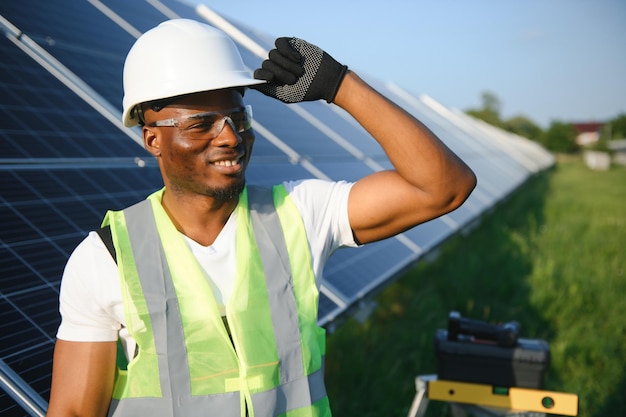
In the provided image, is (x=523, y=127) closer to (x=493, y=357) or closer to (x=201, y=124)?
(x=493, y=357)

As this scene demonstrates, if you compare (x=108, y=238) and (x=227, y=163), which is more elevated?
(x=227, y=163)

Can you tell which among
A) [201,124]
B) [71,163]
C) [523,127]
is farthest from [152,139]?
[523,127]

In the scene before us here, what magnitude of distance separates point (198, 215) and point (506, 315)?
5.58 metres

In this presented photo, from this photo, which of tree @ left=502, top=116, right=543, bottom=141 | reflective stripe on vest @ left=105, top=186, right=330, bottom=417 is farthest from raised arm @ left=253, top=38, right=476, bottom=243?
→ tree @ left=502, top=116, right=543, bottom=141

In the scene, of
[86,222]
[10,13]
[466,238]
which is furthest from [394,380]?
[466,238]

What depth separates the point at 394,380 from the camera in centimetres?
516

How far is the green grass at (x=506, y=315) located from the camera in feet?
16.5

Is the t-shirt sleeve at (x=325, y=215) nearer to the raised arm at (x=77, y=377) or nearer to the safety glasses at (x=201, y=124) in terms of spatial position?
the safety glasses at (x=201, y=124)

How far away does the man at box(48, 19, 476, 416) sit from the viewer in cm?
187

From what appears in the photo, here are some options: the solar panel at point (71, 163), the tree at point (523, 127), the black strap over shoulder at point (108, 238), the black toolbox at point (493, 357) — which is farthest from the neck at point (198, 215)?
the tree at point (523, 127)

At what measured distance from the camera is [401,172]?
2.03m

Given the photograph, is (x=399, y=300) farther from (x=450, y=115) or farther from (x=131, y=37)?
(x=450, y=115)

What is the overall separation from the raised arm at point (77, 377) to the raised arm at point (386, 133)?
0.99m

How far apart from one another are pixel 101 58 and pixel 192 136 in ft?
9.16
